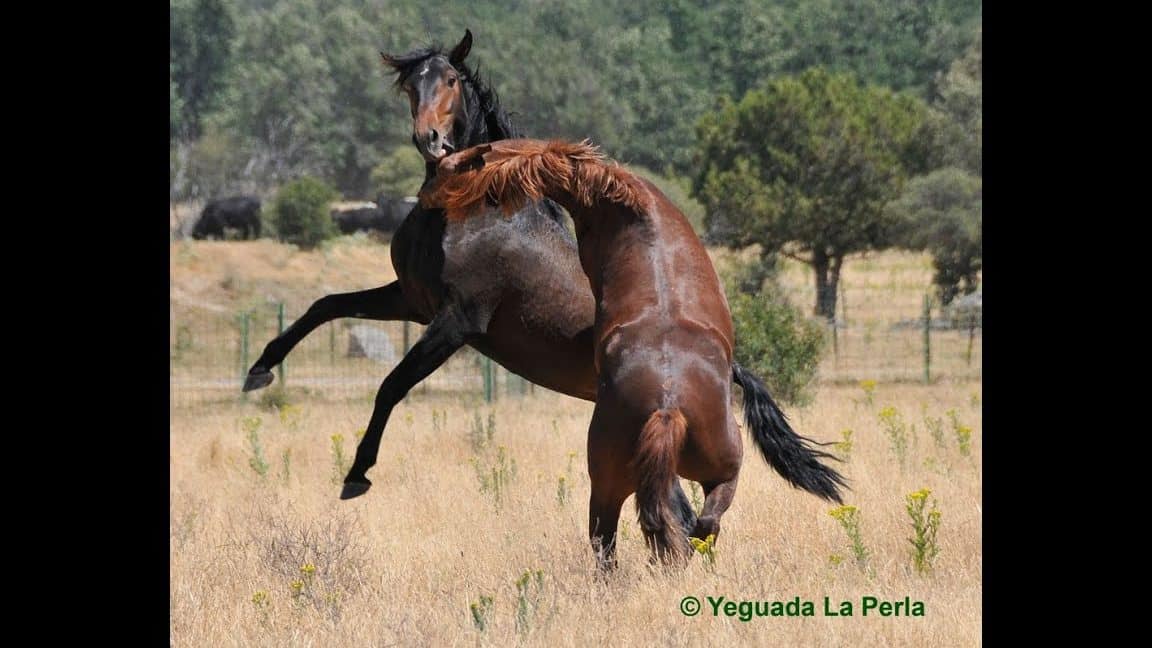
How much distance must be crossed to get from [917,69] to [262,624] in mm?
79691

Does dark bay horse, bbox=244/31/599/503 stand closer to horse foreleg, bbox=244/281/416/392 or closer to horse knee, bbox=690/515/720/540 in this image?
horse foreleg, bbox=244/281/416/392

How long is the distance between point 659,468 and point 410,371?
2432 millimetres

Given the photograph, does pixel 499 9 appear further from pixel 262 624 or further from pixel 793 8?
pixel 262 624

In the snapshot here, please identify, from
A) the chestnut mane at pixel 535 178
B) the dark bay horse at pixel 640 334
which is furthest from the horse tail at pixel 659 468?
the chestnut mane at pixel 535 178

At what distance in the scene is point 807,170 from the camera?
45.2 meters

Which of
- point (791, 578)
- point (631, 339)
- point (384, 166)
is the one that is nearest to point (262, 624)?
point (631, 339)

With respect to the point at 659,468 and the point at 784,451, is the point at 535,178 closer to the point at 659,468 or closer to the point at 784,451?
the point at 659,468

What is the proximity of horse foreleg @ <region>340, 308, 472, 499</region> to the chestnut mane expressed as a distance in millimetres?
1005

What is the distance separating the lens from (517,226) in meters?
8.19

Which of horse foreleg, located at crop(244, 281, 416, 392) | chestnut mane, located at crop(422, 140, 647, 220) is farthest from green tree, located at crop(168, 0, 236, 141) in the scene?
chestnut mane, located at crop(422, 140, 647, 220)

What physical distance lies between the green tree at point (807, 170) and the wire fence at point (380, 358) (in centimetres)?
1430

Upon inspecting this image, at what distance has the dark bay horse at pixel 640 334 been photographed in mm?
6148

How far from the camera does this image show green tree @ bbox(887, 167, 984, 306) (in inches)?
1535

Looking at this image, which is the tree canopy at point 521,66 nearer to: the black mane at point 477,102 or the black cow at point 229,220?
the black cow at point 229,220
